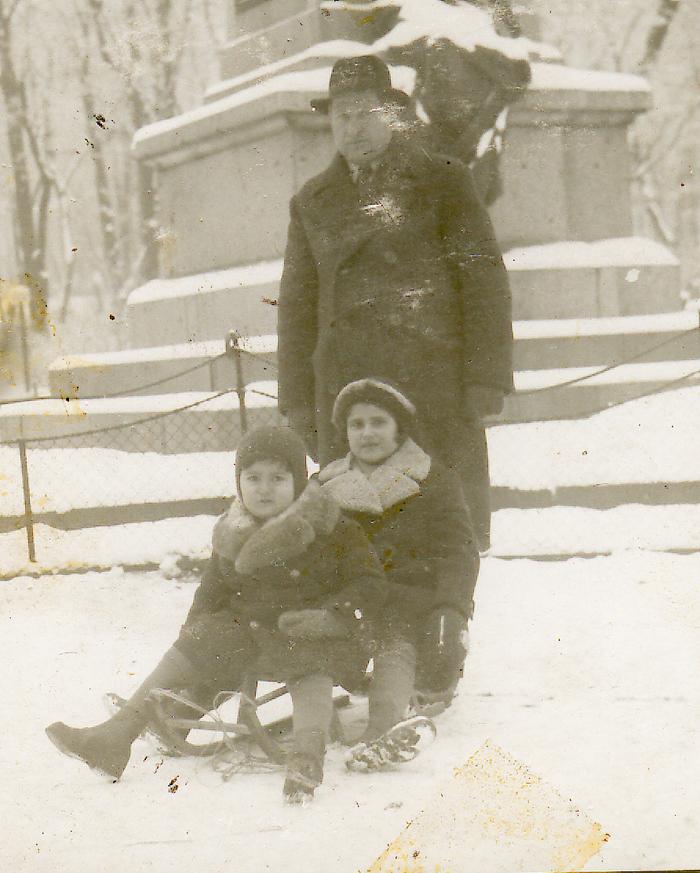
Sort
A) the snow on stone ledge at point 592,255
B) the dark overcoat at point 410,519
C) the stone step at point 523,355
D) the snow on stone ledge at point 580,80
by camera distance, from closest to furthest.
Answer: the dark overcoat at point 410,519 < the snow on stone ledge at point 580,80 < the stone step at point 523,355 < the snow on stone ledge at point 592,255

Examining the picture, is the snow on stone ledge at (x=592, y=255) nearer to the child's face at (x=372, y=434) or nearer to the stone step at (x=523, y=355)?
the stone step at (x=523, y=355)

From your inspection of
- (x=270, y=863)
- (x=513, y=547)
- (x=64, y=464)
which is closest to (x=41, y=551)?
(x=64, y=464)

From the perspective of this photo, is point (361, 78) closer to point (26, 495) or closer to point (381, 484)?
point (381, 484)

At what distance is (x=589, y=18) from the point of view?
192 inches

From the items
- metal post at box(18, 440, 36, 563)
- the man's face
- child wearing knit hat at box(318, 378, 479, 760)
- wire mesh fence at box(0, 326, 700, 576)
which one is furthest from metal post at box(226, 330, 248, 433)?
child wearing knit hat at box(318, 378, 479, 760)

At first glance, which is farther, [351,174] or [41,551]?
[41,551]

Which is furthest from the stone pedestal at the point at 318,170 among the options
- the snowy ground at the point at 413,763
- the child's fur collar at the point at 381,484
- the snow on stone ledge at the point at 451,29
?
the child's fur collar at the point at 381,484

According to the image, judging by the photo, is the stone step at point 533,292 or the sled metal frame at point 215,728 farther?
the stone step at point 533,292

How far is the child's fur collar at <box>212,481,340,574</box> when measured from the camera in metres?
3.12

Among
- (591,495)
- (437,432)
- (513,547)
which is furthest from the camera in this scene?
(591,495)

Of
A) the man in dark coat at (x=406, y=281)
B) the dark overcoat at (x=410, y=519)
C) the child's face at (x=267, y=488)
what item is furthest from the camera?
the man in dark coat at (x=406, y=281)

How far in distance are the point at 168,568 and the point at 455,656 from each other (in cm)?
232

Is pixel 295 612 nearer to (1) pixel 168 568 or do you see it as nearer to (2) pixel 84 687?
(2) pixel 84 687

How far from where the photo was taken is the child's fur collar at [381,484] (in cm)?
344
